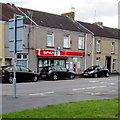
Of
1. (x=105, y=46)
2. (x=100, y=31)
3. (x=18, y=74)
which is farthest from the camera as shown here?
(x=100, y=31)

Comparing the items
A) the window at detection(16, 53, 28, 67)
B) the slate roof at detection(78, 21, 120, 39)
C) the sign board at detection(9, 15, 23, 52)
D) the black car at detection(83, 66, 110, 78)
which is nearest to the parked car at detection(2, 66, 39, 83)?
the window at detection(16, 53, 28, 67)

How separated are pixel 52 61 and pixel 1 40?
7.59 metres

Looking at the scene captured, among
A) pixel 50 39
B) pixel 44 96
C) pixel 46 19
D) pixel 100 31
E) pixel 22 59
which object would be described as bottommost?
pixel 44 96

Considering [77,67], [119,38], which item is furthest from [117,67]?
[77,67]

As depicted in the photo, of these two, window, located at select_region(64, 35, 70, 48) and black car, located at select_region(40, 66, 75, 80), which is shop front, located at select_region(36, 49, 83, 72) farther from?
black car, located at select_region(40, 66, 75, 80)

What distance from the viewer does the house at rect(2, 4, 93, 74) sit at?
26.6m

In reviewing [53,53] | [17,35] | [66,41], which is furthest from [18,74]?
[66,41]

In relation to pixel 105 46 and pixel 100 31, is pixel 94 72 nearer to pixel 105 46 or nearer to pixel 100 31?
pixel 105 46

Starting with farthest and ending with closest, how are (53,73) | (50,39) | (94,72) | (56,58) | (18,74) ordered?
1. (56,58)
2. (94,72)
3. (50,39)
4. (53,73)
5. (18,74)

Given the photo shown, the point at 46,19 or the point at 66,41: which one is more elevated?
the point at 46,19

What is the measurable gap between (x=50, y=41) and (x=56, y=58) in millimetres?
2300

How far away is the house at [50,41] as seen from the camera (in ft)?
87.2

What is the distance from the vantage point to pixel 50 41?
2967 centimetres

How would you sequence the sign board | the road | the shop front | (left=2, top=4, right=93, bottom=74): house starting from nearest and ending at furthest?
the road
the sign board
(left=2, top=4, right=93, bottom=74): house
the shop front
